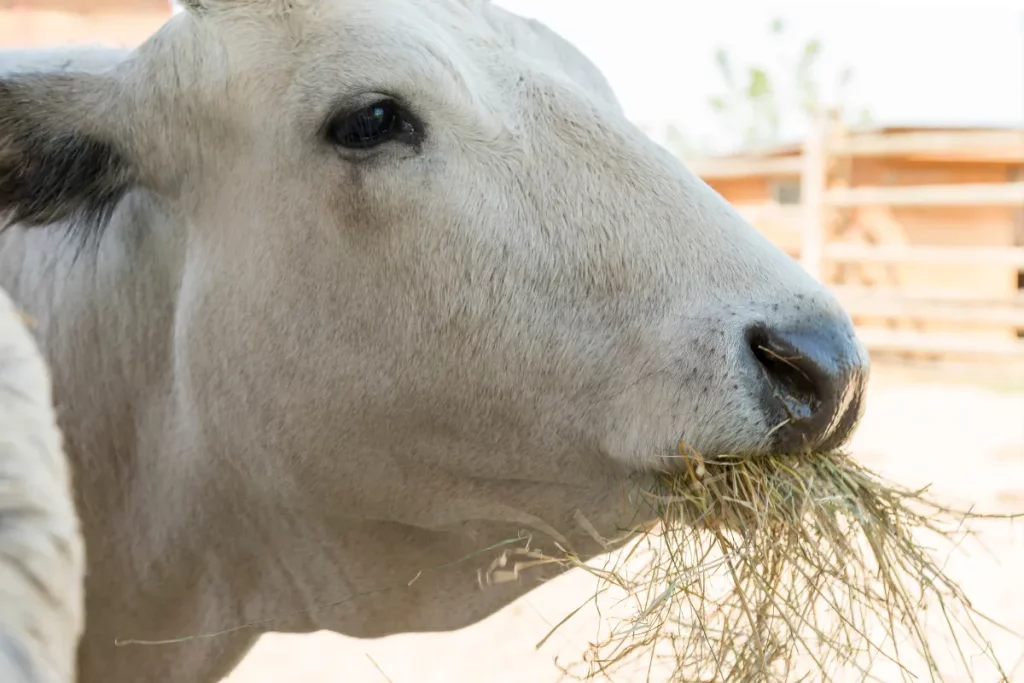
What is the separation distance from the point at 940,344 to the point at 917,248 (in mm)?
1307

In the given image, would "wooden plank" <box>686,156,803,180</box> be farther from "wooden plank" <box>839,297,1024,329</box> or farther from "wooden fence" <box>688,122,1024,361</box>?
"wooden plank" <box>839,297,1024,329</box>

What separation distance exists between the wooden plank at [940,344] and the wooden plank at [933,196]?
146 centimetres

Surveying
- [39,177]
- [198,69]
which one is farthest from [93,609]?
[198,69]

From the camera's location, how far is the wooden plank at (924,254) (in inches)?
406

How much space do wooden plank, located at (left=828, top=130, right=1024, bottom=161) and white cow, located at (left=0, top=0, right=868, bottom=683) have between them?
10.0m

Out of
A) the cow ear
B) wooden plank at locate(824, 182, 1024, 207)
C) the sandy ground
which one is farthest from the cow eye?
wooden plank at locate(824, 182, 1024, 207)

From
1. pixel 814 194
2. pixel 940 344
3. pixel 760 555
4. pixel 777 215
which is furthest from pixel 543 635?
pixel 777 215

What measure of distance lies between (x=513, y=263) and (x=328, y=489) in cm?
56

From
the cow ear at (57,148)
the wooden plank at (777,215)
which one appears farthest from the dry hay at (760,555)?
the wooden plank at (777,215)

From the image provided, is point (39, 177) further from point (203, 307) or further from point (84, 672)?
point (84, 672)

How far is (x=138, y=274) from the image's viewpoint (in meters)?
1.97

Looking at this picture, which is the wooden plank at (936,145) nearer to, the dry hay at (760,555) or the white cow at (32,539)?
the dry hay at (760,555)

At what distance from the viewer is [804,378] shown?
57.5 inches

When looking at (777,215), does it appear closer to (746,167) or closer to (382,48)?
(746,167)
